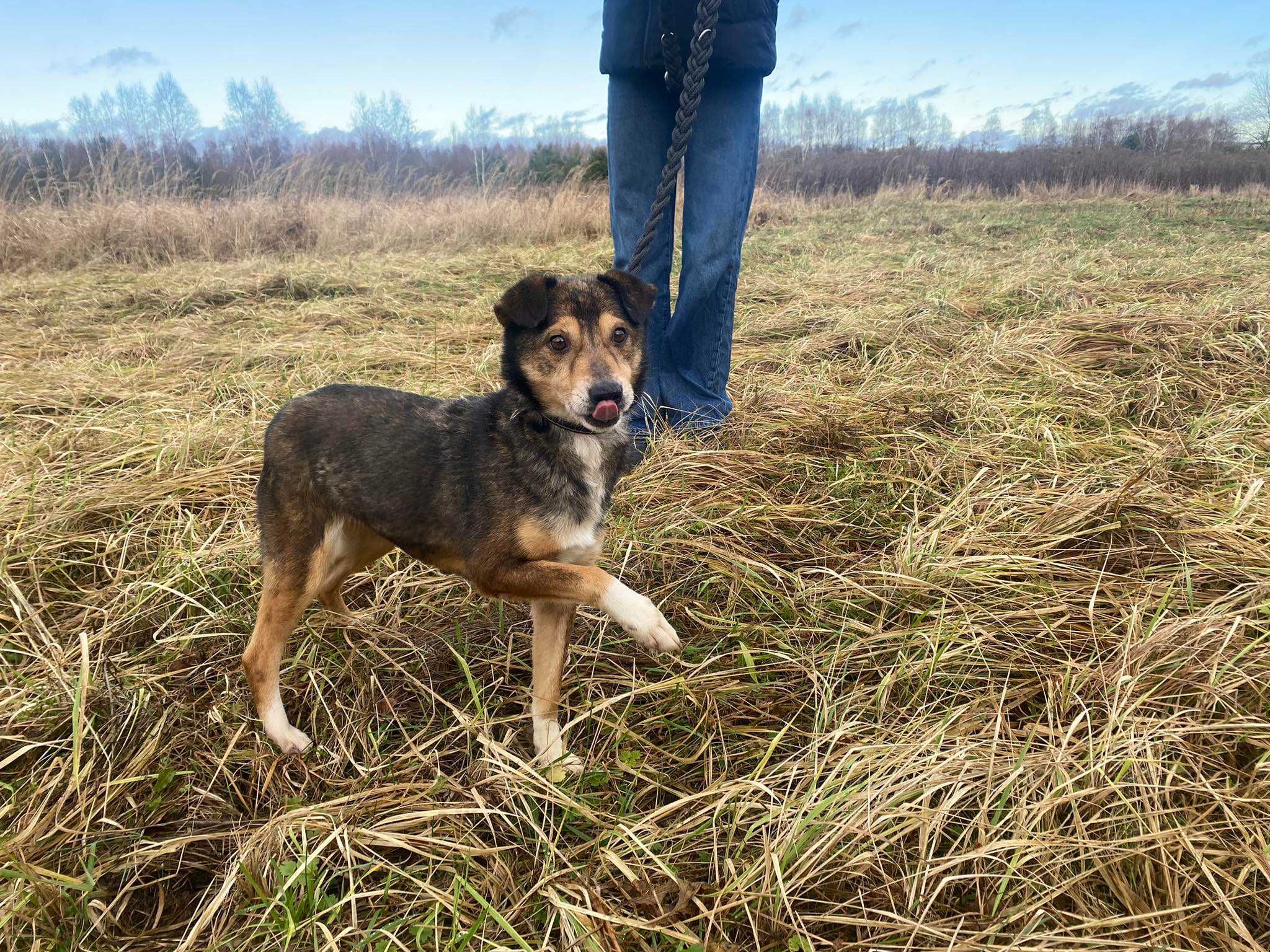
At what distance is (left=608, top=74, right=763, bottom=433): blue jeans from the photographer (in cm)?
401

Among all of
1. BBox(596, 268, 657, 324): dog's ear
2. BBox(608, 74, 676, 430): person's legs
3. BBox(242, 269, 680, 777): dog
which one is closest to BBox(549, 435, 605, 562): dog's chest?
BBox(242, 269, 680, 777): dog

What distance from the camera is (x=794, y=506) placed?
3285 millimetres

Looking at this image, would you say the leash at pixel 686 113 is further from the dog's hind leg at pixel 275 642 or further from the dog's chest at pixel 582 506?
the dog's hind leg at pixel 275 642

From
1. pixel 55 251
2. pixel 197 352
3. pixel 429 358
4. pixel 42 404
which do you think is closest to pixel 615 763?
pixel 429 358

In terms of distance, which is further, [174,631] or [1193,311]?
[1193,311]

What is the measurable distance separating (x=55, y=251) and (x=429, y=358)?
28.5 feet

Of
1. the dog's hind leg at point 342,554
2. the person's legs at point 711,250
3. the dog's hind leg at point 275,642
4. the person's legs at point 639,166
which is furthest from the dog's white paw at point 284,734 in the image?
the person's legs at point 711,250

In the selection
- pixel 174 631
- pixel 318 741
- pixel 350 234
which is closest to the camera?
pixel 318 741

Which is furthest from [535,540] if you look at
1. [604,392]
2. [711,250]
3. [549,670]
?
[711,250]

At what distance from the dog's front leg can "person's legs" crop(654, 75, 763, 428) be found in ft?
7.09

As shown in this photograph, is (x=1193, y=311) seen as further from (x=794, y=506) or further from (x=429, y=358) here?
(x=429, y=358)

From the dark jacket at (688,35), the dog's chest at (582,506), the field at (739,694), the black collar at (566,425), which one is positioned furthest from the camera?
the dark jacket at (688,35)

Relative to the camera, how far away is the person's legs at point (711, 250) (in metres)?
4.01

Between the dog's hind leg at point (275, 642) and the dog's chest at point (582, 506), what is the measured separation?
892 mm
